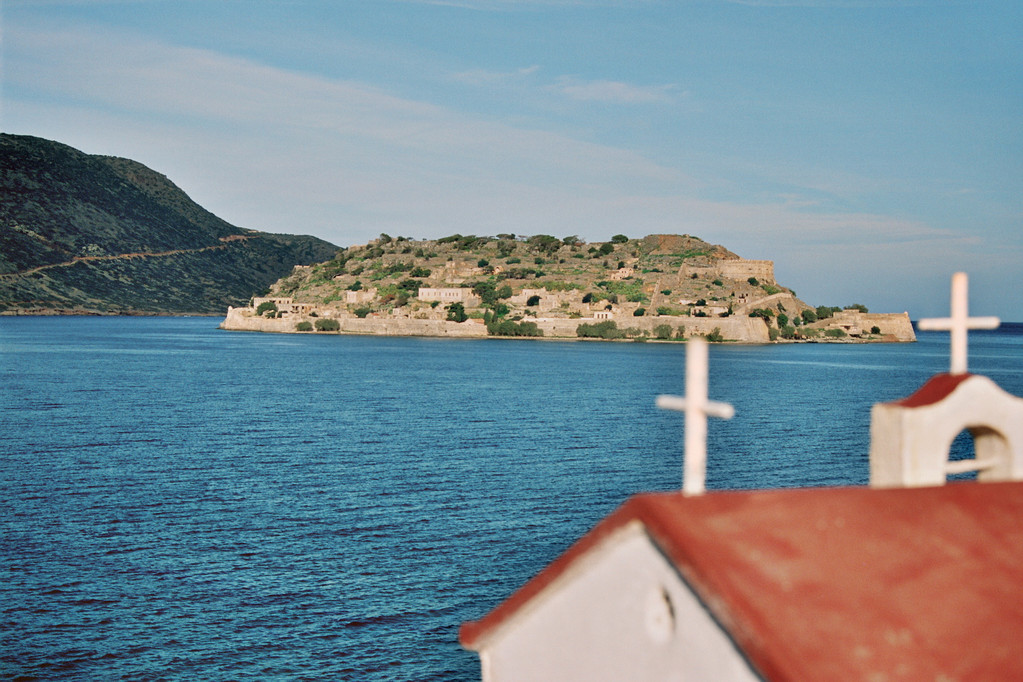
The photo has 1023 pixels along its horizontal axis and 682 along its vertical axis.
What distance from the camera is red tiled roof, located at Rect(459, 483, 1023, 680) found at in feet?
12.8

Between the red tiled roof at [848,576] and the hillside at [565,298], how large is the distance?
374 feet

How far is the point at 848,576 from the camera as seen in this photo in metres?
4.33

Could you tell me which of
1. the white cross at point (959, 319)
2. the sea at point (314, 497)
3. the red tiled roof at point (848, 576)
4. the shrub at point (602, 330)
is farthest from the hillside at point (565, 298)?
the red tiled roof at point (848, 576)

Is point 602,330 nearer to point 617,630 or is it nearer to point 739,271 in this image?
point 739,271

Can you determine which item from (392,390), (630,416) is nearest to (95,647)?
(630,416)

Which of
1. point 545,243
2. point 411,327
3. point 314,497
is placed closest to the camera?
point 314,497

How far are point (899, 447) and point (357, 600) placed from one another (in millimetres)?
12491

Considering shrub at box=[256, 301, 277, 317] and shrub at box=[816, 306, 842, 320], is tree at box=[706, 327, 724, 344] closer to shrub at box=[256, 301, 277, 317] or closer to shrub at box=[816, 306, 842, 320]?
shrub at box=[816, 306, 842, 320]

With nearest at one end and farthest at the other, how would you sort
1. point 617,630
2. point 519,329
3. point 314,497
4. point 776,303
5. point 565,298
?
1. point 617,630
2. point 314,497
3. point 519,329
4. point 776,303
5. point 565,298

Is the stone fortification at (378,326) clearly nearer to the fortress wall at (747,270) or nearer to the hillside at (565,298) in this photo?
the hillside at (565,298)

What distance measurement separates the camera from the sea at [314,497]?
1484 centimetres

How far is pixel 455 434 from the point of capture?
36.4 meters

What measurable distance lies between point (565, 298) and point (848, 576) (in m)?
131

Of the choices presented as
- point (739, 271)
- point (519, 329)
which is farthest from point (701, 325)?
point (519, 329)
